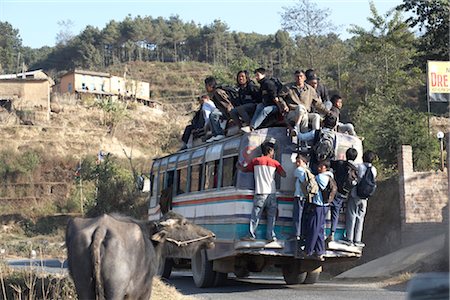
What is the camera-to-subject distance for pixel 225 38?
11338cm

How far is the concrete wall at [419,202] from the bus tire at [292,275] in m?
4.85

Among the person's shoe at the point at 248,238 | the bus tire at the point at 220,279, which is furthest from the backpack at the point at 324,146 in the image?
the bus tire at the point at 220,279

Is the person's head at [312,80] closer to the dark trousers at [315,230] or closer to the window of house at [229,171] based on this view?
the window of house at [229,171]

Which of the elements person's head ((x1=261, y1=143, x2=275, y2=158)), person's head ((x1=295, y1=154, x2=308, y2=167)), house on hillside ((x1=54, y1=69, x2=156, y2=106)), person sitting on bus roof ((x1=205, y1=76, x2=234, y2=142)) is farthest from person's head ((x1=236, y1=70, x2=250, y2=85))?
house on hillside ((x1=54, y1=69, x2=156, y2=106))

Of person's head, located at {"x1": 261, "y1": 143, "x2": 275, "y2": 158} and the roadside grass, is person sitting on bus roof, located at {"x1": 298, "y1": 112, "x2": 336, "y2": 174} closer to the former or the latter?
person's head, located at {"x1": 261, "y1": 143, "x2": 275, "y2": 158}

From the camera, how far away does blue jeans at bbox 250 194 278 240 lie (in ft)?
44.4

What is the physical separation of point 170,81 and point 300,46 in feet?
163

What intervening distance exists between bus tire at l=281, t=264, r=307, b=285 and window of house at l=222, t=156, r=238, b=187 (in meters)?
2.32

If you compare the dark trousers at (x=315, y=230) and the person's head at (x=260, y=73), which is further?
the person's head at (x=260, y=73)

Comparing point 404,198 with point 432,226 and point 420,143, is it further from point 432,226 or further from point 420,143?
point 420,143

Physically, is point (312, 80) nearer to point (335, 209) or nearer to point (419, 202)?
point (335, 209)

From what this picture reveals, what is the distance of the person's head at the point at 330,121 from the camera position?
1441 centimetres

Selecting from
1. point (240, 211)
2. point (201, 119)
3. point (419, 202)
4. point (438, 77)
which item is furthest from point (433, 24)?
point (240, 211)

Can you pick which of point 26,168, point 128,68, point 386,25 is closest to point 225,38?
point 128,68
